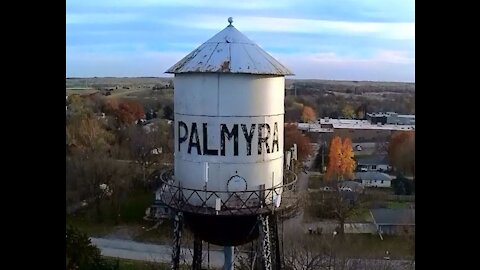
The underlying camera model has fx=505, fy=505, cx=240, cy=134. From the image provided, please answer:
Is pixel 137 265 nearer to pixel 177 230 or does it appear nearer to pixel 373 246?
pixel 373 246

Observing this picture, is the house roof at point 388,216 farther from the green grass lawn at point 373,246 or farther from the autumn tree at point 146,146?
the autumn tree at point 146,146

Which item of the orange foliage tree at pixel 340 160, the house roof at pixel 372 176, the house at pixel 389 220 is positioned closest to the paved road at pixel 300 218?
the orange foliage tree at pixel 340 160

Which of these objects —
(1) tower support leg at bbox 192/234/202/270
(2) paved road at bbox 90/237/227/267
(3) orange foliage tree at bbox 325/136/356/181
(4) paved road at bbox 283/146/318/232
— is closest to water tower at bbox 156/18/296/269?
(1) tower support leg at bbox 192/234/202/270

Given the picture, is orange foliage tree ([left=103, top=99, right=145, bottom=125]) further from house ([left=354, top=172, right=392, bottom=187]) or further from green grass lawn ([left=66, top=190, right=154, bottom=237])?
house ([left=354, top=172, right=392, bottom=187])
